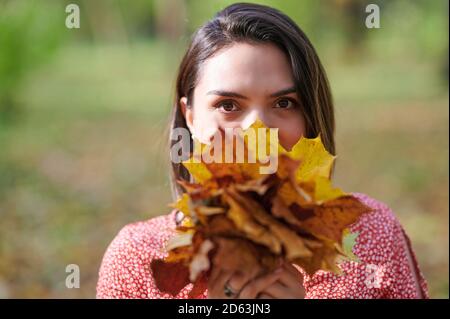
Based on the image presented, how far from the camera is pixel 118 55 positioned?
Answer: 24.6 metres

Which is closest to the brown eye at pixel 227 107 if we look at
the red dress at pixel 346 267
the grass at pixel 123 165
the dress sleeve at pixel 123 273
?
the red dress at pixel 346 267

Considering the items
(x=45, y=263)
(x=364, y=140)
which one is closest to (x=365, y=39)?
(x=364, y=140)

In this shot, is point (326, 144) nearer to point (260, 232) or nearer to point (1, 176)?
point (260, 232)

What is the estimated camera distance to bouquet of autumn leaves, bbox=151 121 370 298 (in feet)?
Answer: 4.37

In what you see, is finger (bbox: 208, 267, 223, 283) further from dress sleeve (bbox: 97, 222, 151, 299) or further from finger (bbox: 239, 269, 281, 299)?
dress sleeve (bbox: 97, 222, 151, 299)

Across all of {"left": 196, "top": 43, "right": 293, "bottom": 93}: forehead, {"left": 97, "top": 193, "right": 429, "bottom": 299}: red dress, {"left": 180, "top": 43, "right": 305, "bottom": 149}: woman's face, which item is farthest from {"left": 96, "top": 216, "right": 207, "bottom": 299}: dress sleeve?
{"left": 196, "top": 43, "right": 293, "bottom": 93}: forehead

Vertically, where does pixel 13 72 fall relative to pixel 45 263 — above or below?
above

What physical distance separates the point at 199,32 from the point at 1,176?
6.78 metres

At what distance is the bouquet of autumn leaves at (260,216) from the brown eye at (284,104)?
1.94ft

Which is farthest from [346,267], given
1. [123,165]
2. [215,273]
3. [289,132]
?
[123,165]

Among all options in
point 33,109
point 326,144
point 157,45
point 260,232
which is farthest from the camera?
point 157,45

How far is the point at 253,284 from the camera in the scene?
1.39 meters

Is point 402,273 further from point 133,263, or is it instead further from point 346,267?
point 133,263

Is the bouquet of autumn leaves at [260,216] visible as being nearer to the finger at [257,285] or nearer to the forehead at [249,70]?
the finger at [257,285]
